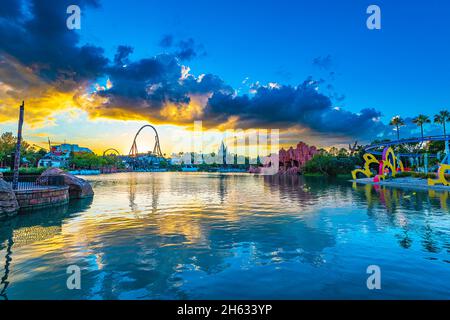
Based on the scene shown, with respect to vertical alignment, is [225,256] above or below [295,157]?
below

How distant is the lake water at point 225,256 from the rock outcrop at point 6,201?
3.25ft

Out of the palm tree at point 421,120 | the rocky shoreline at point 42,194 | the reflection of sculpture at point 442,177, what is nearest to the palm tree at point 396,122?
the palm tree at point 421,120

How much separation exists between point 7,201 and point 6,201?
0.08 meters

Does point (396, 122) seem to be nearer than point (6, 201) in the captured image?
No

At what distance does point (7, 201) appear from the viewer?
62.0 feet

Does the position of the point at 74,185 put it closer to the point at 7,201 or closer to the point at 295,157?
the point at 7,201

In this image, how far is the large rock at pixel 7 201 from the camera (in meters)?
18.5

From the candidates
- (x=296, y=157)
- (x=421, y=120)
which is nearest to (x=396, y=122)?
(x=421, y=120)

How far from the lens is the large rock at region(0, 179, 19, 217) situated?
60.7ft

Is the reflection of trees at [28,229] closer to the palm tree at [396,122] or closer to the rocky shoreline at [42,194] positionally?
the rocky shoreline at [42,194]

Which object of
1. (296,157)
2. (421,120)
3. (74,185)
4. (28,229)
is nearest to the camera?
(28,229)

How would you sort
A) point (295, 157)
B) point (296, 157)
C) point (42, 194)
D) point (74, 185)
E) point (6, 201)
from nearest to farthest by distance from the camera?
point (6, 201), point (42, 194), point (74, 185), point (296, 157), point (295, 157)

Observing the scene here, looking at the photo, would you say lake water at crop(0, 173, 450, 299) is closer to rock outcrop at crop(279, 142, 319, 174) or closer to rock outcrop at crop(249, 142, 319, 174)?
rock outcrop at crop(249, 142, 319, 174)
